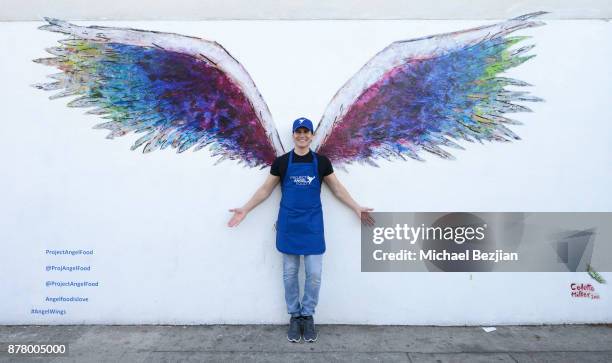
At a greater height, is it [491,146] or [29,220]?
[491,146]

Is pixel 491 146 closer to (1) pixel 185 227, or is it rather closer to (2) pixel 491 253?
(2) pixel 491 253

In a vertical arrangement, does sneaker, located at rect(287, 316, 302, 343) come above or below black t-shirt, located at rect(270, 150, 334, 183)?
below

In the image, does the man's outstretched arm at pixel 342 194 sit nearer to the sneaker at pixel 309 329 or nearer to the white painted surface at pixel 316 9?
the sneaker at pixel 309 329

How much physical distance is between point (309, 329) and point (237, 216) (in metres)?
1.26

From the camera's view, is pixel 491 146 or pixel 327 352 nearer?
pixel 327 352

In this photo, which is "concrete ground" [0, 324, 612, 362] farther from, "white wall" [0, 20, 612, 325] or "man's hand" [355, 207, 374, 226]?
"man's hand" [355, 207, 374, 226]

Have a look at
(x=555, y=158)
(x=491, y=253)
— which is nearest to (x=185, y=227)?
(x=491, y=253)

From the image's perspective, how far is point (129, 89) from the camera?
3658 millimetres

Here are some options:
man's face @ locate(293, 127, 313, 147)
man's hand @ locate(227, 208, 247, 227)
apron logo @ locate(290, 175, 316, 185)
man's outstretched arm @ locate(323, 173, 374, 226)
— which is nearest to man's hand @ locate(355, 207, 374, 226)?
man's outstretched arm @ locate(323, 173, 374, 226)

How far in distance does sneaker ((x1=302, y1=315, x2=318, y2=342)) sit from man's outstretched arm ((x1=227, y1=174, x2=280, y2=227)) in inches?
44.2

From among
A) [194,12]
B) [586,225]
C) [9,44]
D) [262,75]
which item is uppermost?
[194,12]

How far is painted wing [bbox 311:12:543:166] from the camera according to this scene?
11.9ft

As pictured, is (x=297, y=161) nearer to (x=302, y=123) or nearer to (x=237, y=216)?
(x=302, y=123)

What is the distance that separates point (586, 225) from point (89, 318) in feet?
16.6
